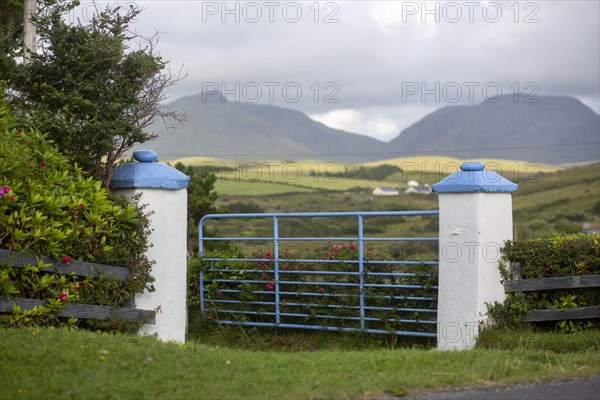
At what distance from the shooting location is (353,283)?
457 inches

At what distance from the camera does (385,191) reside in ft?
290

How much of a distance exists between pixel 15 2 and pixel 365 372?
40.1ft

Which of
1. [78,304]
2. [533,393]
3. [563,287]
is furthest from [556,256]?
[78,304]

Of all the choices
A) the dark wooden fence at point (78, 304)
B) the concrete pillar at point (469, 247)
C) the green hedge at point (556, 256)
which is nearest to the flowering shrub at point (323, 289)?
the concrete pillar at point (469, 247)

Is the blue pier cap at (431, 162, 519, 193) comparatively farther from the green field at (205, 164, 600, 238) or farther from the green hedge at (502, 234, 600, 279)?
the green field at (205, 164, 600, 238)

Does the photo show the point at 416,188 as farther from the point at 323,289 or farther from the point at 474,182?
the point at 474,182

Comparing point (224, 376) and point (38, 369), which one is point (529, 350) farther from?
point (38, 369)

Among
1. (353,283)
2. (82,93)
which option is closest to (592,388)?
(353,283)

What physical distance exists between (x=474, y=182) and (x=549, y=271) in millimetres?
1617

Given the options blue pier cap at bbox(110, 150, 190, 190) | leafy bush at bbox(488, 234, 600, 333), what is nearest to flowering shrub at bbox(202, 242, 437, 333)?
leafy bush at bbox(488, 234, 600, 333)

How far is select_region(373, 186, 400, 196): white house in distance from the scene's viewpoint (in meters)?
86.6

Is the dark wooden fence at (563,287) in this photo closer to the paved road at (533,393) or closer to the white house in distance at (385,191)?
the paved road at (533,393)

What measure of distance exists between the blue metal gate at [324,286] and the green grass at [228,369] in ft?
7.60

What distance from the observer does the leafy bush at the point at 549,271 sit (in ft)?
33.0
